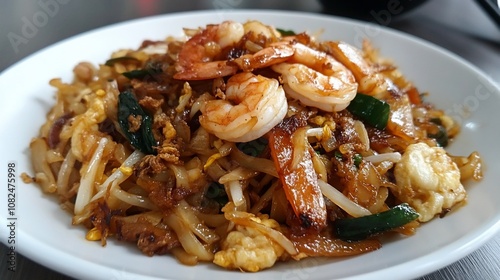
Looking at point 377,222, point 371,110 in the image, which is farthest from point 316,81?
point 377,222

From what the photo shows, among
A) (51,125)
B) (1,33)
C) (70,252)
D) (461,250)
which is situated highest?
(461,250)

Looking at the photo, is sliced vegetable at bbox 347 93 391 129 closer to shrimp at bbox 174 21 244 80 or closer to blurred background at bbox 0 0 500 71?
shrimp at bbox 174 21 244 80

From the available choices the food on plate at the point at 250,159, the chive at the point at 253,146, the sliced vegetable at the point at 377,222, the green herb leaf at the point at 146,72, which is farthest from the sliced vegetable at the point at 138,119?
the sliced vegetable at the point at 377,222

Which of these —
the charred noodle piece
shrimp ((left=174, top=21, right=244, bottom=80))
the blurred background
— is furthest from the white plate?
the blurred background

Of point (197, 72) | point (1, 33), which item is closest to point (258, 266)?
point (197, 72)

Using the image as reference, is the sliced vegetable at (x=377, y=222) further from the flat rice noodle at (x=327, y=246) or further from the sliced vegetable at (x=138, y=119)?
the sliced vegetable at (x=138, y=119)

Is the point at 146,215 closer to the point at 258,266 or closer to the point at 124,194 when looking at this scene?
the point at 124,194

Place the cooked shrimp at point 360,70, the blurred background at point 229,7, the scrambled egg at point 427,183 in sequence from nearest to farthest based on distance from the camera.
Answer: the scrambled egg at point 427,183 < the cooked shrimp at point 360,70 < the blurred background at point 229,7
